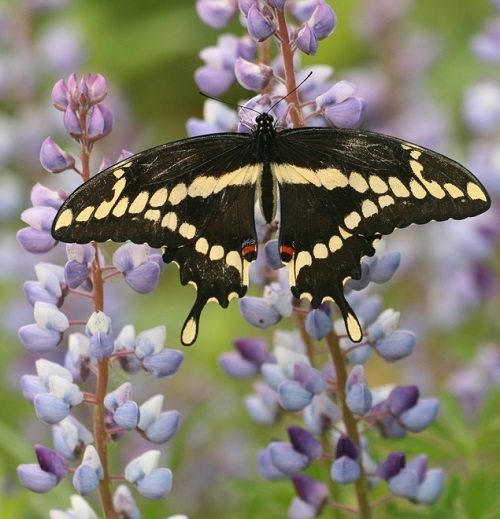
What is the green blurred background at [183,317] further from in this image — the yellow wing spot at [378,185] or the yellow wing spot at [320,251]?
the yellow wing spot at [378,185]

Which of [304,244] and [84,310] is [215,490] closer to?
[84,310]

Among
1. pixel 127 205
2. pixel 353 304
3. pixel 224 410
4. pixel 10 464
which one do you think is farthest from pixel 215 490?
pixel 127 205

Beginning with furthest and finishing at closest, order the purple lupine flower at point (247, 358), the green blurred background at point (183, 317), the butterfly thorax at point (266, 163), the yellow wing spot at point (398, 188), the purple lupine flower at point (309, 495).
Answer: the green blurred background at point (183, 317) → the purple lupine flower at point (247, 358) → the purple lupine flower at point (309, 495) → the butterfly thorax at point (266, 163) → the yellow wing spot at point (398, 188)

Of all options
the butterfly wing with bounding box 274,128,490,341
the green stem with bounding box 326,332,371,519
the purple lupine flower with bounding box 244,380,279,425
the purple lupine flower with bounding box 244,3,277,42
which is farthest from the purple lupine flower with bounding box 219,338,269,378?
the purple lupine flower with bounding box 244,3,277,42

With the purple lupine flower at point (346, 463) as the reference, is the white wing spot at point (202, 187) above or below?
above

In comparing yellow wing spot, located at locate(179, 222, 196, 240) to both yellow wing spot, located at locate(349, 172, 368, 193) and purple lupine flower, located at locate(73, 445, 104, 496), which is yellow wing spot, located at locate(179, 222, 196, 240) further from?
purple lupine flower, located at locate(73, 445, 104, 496)

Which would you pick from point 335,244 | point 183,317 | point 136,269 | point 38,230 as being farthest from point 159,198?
point 183,317

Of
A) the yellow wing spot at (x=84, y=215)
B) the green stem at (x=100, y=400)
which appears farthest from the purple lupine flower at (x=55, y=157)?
the yellow wing spot at (x=84, y=215)
